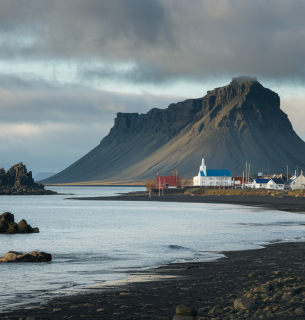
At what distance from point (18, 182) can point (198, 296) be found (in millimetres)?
181558

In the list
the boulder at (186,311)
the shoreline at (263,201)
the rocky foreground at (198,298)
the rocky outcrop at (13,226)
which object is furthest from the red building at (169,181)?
the boulder at (186,311)

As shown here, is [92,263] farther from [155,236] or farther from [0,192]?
[0,192]

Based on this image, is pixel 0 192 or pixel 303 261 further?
pixel 0 192

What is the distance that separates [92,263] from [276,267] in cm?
921

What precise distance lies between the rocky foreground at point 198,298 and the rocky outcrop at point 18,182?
17040 cm

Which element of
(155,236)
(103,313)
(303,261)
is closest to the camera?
(103,313)

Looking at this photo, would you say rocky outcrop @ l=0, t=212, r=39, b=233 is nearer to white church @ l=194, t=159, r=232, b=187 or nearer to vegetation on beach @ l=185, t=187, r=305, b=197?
vegetation on beach @ l=185, t=187, r=305, b=197

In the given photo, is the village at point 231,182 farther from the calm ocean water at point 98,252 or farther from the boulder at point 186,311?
the boulder at point 186,311

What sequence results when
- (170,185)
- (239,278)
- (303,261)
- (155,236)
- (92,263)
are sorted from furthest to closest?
(170,185) → (155,236) → (92,263) → (303,261) → (239,278)

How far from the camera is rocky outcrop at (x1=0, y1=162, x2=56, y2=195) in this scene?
184 meters

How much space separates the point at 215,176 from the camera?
19238 centimetres

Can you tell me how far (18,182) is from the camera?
615 ft

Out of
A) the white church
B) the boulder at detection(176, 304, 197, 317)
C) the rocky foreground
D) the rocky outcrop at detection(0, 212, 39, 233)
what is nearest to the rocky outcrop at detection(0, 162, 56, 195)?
the white church

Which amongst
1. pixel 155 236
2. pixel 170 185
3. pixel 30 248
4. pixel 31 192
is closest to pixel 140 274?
pixel 30 248
